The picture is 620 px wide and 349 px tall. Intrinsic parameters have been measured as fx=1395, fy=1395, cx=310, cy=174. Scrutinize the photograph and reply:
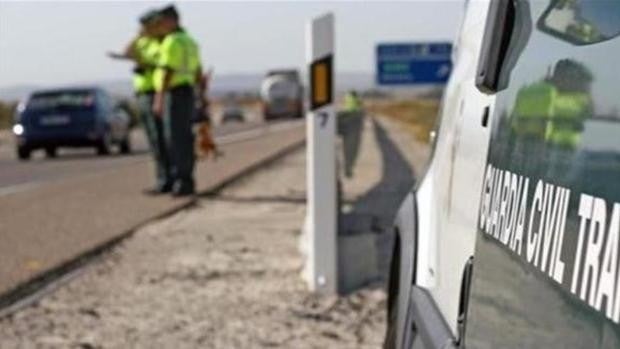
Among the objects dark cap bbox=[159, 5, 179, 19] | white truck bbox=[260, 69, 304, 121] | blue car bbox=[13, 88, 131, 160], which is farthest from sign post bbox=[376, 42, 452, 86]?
white truck bbox=[260, 69, 304, 121]

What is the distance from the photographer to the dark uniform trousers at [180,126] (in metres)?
14.5

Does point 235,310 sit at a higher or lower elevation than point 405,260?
lower

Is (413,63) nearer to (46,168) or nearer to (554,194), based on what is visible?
(46,168)

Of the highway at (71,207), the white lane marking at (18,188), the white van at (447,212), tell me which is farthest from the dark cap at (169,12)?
the white van at (447,212)

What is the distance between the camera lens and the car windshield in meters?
30.7

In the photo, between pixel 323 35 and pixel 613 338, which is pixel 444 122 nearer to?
pixel 613 338

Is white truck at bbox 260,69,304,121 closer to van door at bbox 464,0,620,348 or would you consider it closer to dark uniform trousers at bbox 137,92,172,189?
dark uniform trousers at bbox 137,92,172,189

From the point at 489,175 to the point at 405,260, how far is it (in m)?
1.58

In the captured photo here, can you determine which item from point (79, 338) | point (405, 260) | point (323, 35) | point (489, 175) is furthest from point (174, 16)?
point (489, 175)

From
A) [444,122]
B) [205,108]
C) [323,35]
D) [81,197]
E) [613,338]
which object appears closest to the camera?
[613,338]

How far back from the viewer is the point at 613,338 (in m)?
2.01

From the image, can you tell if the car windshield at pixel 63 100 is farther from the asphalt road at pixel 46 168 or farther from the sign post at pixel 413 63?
the sign post at pixel 413 63

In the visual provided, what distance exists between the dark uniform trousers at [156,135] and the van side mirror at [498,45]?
12.2 m

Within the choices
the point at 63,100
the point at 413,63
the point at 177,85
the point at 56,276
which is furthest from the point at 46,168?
the point at 56,276
